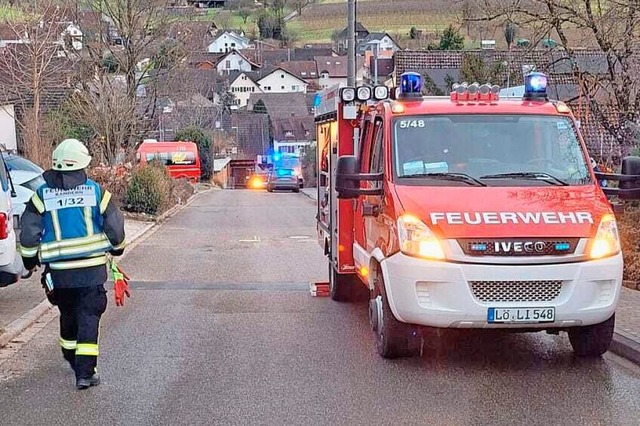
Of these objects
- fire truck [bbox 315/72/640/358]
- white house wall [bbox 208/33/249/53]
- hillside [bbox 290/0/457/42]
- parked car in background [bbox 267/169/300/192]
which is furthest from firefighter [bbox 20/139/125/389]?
white house wall [bbox 208/33/249/53]

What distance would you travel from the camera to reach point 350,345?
28.4 ft

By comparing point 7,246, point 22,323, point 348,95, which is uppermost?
point 348,95

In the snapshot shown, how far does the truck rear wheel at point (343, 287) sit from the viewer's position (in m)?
11.0

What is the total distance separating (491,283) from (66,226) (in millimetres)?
3225

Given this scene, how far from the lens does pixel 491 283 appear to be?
7160 millimetres

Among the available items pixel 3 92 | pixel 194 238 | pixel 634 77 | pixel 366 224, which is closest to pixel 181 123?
pixel 3 92

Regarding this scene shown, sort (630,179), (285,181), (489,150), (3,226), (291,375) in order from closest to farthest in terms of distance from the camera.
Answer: (291,375) → (630,179) → (489,150) → (3,226) → (285,181)

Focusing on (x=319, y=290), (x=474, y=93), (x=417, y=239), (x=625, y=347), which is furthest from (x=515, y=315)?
(x=319, y=290)

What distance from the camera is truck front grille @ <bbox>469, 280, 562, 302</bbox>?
23.5ft

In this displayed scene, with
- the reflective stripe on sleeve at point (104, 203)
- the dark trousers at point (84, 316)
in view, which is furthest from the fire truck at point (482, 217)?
the dark trousers at point (84, 316)

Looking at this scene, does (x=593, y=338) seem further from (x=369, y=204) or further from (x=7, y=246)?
(x=7, y=246)

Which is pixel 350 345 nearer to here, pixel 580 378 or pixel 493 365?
pixel 493 365

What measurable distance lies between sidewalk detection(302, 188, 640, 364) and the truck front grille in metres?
1.30

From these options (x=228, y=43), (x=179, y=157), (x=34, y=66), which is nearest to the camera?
(x=34, y=66)
